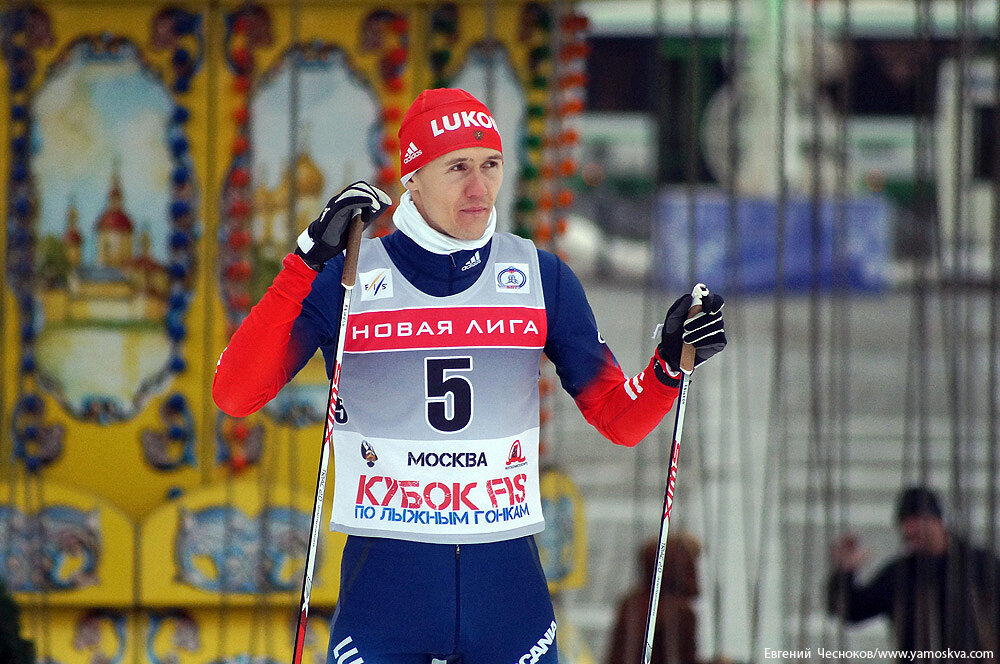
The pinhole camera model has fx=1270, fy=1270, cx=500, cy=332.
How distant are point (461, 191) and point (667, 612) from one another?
2355mm

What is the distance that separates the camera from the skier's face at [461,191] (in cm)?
221

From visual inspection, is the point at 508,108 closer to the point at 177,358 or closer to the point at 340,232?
the point at 177,358

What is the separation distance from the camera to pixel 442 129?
222cm

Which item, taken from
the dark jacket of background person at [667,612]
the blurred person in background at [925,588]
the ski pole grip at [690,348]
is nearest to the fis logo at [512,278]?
the ski pole grip at [690,348]

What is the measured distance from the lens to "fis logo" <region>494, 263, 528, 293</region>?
2.28 m

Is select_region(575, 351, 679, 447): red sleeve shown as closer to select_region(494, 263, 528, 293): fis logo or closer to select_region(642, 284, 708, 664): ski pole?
select_region(642, 284, 708, 664): ski pole

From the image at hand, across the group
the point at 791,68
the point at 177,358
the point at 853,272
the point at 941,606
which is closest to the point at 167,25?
the point at 177,358

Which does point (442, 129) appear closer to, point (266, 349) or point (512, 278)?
point (512, 278)

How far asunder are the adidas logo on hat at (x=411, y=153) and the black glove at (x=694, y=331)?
1.70 feet

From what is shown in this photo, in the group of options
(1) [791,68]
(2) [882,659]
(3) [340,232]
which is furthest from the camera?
(1) [791,68]

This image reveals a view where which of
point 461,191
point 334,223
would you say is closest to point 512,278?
point 461,191

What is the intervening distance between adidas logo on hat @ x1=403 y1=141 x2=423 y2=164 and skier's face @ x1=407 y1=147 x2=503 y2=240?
28 millimetres

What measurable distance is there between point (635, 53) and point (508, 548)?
1948 centimetres

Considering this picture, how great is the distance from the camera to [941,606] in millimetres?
4199
